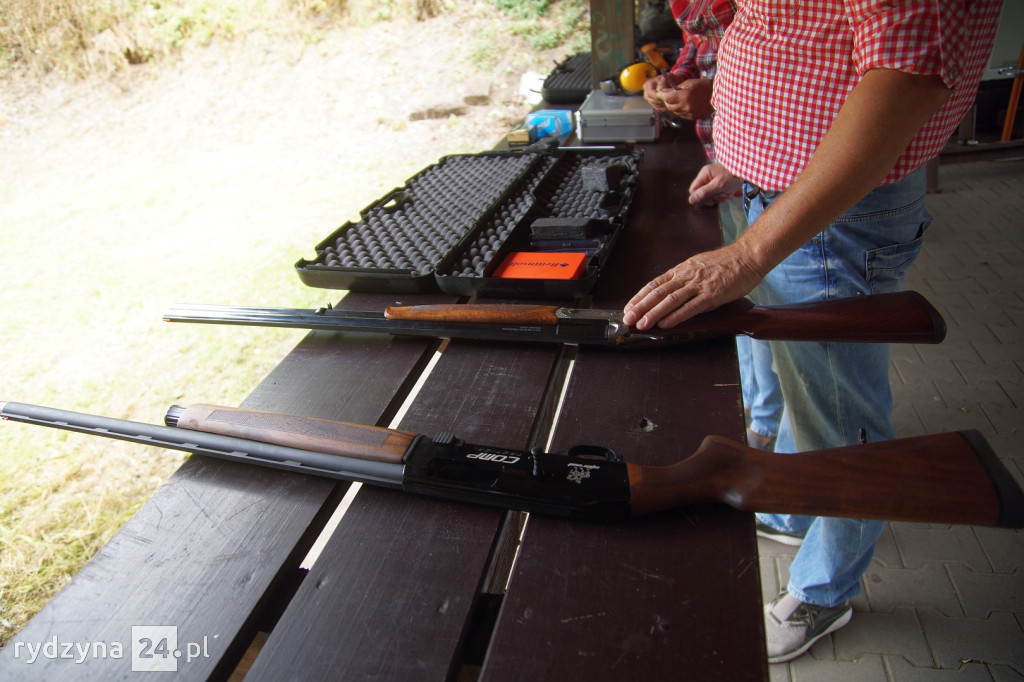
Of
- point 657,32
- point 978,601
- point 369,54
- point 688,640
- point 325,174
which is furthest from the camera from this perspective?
point 369,54

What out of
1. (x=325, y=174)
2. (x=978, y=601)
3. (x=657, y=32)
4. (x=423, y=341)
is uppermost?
(x=657, y=32)

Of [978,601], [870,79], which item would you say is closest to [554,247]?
[870,79]

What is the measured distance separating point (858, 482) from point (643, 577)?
301 mm

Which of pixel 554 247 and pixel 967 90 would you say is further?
pixel 554 247

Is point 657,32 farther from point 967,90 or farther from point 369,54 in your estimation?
point 369,54

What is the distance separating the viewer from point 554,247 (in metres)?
1.56

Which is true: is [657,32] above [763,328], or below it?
above

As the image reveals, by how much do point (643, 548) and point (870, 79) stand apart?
855 millimetres

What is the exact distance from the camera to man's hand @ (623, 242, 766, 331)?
109 centimetres

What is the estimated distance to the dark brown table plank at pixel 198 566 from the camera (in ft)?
2.40

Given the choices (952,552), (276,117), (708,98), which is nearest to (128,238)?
(276,117)

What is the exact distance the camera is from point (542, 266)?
1.42m

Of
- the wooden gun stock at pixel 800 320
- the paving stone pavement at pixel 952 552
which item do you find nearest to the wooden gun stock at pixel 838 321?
the wooden gun stock at pixel 800 320

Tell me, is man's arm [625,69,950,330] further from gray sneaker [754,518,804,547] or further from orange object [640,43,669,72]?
orange object [640,43,669,72]
